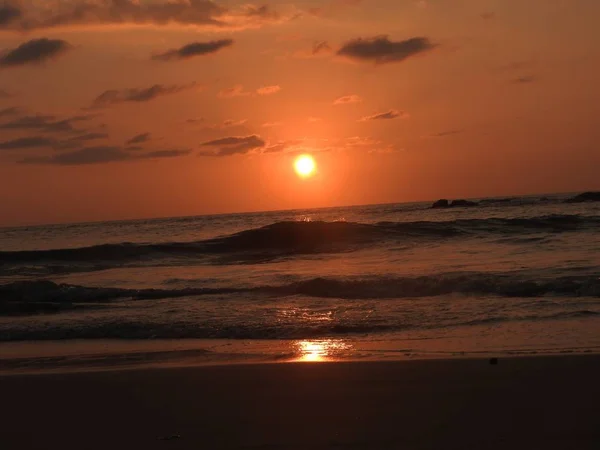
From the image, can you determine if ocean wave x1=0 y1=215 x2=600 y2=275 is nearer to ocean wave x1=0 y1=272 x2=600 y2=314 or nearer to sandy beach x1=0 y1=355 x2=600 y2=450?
ocean wave x1=0 y1=272 x2=600 y2=314

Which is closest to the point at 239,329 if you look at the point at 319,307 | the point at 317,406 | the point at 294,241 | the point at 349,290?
the point at 319,307

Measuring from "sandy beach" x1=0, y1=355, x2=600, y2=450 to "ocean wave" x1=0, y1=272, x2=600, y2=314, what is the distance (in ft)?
18.2

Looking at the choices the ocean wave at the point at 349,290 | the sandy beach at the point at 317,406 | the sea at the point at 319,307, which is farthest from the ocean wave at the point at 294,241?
the sandy beach at the point at 317,406

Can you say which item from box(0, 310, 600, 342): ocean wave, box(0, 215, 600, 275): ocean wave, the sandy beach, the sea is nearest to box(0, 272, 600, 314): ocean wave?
the sea

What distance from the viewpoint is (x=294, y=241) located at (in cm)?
2889

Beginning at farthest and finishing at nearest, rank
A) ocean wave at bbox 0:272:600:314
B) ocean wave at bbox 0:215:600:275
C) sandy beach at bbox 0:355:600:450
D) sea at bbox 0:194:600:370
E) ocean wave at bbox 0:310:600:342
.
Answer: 1. ocean wave at bbox 0:215:600:275
2. ocean wave at bbox 0:272:600:314
3. ocean wave at bbox 0:310:600:342
4. sea at bbox 0:194:600:370
5. sandy beach at bbox 0:355:600:450

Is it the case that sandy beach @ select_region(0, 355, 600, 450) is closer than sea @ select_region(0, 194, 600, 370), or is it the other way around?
sandy beach @ select_region(0, 355, 600, 450)

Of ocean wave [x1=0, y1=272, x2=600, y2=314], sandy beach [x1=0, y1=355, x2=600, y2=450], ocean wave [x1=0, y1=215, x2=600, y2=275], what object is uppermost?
ocean wave [x1=0, y1=215, x2=600, y2=275]

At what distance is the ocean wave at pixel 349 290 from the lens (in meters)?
12.2

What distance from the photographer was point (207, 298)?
1349cm

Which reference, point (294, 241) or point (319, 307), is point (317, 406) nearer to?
point (319, 307)

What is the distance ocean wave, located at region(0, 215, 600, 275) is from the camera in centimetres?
2661

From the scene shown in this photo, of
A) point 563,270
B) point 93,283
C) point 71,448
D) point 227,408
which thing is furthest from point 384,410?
point 93,283

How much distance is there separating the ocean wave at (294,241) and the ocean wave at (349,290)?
973cm
